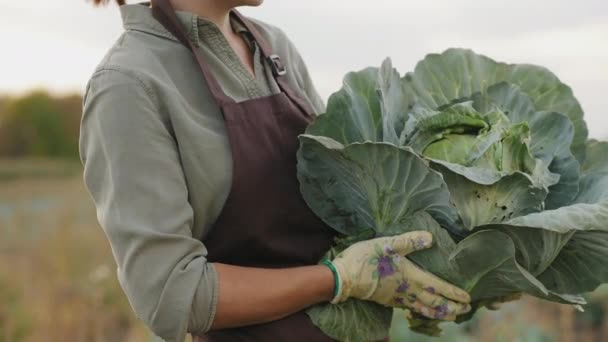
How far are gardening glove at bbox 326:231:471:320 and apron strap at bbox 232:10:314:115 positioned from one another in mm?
389

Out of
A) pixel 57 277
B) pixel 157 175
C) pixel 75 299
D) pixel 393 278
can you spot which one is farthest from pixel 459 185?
pixel 57 277

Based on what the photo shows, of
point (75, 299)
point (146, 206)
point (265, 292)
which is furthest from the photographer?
point (75, 299)

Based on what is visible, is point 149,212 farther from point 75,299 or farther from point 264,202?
point 75,299

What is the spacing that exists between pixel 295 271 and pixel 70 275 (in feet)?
13.6

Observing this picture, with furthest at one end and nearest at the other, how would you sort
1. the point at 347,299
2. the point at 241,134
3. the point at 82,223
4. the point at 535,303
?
the point at 82,223 → the point at 535,303 → the point at 347,299 → the point at 241,134

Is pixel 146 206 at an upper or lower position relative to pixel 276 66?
lower

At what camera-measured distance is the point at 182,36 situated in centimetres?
183

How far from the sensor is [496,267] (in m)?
1.83

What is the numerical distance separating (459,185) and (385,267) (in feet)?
0.87

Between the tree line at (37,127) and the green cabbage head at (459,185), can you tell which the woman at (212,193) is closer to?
the green cabbage head at (459,185)

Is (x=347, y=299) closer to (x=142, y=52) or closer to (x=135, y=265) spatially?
(x=135, y=265)

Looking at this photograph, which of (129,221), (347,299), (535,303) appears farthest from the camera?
(535,303)

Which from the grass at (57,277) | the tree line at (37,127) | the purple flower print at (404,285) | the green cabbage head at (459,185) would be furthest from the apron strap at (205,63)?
the tree line at (37,127)

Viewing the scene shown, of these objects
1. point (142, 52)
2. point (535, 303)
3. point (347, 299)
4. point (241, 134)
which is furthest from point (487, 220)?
point (535, 303)
